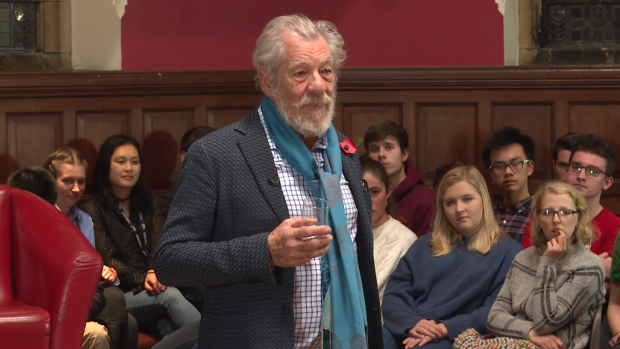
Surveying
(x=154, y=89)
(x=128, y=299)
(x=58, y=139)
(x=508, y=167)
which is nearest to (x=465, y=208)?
(x=508, y=167)

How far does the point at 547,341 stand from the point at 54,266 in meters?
1.78

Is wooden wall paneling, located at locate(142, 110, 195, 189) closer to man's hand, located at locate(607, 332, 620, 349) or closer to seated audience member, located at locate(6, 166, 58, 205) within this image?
seated audience member, located at locate(6, 166, 58, 205)

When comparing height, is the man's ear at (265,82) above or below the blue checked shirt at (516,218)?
above

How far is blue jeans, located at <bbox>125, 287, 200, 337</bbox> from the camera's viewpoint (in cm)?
399

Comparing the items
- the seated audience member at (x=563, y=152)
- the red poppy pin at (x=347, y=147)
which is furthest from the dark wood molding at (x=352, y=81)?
the red poppy pin at (x=347, y=147)

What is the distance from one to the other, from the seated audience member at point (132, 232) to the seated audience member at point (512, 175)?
1.53 meters

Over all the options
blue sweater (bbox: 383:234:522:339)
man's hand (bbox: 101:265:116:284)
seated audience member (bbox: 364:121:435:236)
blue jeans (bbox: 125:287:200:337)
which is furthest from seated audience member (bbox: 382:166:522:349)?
man's hand (bbox: 101:265:116:284)

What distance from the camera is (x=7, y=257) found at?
3430 mm

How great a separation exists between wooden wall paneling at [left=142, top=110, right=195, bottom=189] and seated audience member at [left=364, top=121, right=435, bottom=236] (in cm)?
116

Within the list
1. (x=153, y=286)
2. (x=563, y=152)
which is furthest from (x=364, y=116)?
(x=153, y=286)

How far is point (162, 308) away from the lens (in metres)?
4.04

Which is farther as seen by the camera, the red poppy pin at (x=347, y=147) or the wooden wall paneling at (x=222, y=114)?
the wooden wall paneling at (x=222, y=114)

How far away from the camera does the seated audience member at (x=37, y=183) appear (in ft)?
12.4

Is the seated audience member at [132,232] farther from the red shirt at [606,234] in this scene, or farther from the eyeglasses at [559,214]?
the red shirt at [606,234]
